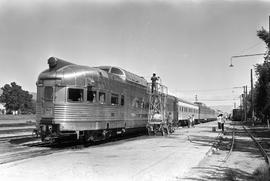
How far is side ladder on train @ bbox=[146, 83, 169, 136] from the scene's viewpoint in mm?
23544

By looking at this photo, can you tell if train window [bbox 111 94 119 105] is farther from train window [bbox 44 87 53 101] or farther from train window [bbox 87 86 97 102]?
train window [bbox 44 87 53 101]

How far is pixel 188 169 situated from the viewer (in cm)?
995

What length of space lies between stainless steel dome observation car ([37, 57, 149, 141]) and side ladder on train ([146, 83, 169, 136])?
629 centimetres

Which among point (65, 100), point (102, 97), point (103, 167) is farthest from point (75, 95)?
point (103, 167)

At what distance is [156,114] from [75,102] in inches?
383

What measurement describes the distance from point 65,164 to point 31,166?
0.93 meters

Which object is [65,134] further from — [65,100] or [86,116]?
[65,100]

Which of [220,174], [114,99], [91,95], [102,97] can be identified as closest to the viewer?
[220,174]

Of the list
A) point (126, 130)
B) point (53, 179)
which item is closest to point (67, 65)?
point (126, 130)

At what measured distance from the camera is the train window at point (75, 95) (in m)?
14.9

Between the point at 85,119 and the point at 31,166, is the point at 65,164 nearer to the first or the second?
the point at 31,166

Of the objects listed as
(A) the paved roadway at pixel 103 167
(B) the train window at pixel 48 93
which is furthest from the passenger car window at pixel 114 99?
(A) the paved roadway at pixel 103 167

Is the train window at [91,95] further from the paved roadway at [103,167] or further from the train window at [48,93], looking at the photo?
the paved roadway at [103,167]

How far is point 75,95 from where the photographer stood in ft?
49.3
